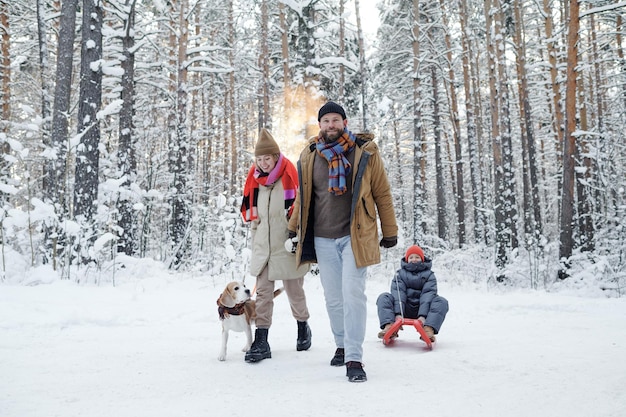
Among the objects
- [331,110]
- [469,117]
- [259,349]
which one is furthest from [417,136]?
[259,349]

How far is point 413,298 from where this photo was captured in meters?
5.32

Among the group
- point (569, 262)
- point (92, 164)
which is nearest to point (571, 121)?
Result: point (569, 262)

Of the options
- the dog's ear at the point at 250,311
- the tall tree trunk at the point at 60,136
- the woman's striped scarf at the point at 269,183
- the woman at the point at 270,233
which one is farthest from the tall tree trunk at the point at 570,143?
the tall tree trunk at the point at 60,136

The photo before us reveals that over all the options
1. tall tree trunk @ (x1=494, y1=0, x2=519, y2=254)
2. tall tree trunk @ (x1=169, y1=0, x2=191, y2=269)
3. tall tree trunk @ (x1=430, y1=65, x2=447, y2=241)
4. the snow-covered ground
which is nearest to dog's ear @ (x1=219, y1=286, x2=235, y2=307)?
the snow-covered ground

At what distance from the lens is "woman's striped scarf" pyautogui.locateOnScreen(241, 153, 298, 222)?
434cm

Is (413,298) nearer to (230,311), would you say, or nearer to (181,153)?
(230,311)

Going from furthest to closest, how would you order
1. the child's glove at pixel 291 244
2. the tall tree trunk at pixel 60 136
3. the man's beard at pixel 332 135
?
the tall tree trunk at pixel 60 136
the child's glove at pixel 291 244
the man's beard at pixel 332 135

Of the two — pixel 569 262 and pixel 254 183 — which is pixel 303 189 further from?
pixel 569 262

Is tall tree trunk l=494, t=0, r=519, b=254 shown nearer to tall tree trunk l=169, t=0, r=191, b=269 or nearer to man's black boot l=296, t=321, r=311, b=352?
tall tree trunk l=169, t=0, r=191, b=269

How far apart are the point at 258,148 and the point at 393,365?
2.28 meters

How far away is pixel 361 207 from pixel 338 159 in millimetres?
423

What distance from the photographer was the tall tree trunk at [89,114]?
912cm

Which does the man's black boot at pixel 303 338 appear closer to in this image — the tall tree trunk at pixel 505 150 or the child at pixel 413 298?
the child at pixel 413 298

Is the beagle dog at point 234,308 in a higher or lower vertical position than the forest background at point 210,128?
lower
